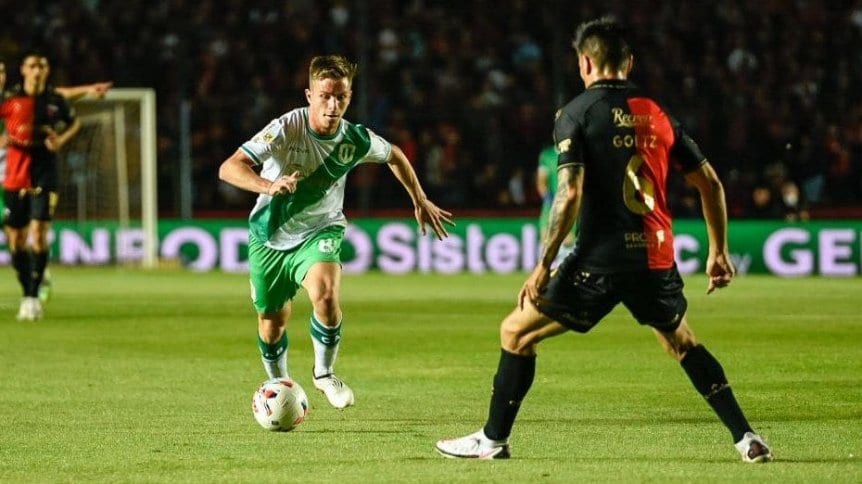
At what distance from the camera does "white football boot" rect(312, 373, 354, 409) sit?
970 centimetres

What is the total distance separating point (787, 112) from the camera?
2602cm

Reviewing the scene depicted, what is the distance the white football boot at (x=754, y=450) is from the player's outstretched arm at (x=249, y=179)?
8.29 ft

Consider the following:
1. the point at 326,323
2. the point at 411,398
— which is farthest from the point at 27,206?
the point at 326,323

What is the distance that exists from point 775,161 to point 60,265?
38.9ft

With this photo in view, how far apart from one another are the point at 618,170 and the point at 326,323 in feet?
9.56

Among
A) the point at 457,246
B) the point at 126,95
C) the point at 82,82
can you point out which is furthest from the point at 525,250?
the point at 82,82

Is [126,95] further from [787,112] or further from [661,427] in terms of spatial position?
[661,427]

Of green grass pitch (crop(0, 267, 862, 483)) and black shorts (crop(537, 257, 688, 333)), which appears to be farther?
green grass pitch (crop(0, 267, 862, 483))

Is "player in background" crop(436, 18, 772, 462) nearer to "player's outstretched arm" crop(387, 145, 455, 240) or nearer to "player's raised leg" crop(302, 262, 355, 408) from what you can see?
"player's outstretched arm" crop(387, 145, 455, 240)

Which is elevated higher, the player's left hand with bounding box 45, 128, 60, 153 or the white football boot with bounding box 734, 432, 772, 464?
the player's left hand with bounding box 45, 128, 60, 153

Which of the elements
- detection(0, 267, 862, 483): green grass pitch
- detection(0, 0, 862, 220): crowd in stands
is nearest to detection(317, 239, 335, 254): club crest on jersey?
detection(0, 267, 862, 483): green grass pitch

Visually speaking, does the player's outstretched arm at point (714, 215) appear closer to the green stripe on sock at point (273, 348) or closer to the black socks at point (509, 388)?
the black socks at point (509, 388)

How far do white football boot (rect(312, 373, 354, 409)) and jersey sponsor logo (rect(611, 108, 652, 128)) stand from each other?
120 inches

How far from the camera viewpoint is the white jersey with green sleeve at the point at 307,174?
9594mm
